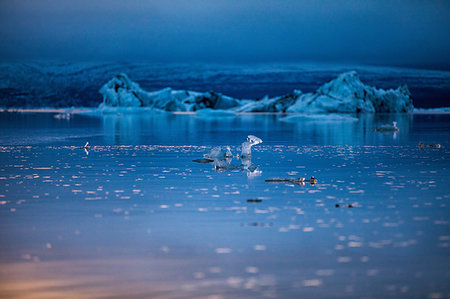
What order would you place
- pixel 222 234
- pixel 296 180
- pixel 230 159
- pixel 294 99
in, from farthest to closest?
pixel 294 99 < pixel 230 159 < pixel 296 180 < pixel 222 234

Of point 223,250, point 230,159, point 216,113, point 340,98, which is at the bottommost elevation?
point 223,250

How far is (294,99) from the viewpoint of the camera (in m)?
106

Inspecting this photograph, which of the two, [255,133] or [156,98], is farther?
[156,98]

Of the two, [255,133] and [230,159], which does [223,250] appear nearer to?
[230,159]

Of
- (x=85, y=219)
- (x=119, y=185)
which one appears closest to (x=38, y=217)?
(x=85, y=219)

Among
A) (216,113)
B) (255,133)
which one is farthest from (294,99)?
(255,133)

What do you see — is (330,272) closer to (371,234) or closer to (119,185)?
(371,234)

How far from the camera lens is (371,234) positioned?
8.84 meters

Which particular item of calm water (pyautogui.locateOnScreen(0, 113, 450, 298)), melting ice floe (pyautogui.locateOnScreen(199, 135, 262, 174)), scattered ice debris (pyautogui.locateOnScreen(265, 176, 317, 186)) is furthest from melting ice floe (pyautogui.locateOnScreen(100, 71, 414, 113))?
scattered ice debris (pyautogui.locateOnScreen(265, 176, 317, 186))

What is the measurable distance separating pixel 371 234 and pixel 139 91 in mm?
102834

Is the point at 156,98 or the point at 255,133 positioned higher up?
the point at 156,98

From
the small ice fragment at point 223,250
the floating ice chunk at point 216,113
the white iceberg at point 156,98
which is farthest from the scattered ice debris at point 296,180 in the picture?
the white iceberg at point 156,98

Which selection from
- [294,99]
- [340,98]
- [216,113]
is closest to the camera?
[340,98]

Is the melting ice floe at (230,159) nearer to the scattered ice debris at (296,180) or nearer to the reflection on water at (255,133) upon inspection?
the scattered ice debris at (296,180)
